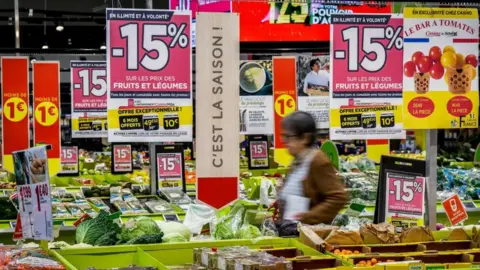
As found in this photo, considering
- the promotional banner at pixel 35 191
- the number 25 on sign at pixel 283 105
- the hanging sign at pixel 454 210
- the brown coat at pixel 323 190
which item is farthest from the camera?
the number 25 on sign at pixel 283 105

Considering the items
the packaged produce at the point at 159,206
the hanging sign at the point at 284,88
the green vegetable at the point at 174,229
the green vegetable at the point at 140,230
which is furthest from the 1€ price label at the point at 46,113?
the green vegetable at the point at 140,230

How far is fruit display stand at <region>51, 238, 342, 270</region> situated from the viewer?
445 centimetres

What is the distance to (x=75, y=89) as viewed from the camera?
1225 cm

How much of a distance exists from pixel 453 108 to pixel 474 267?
229 cm

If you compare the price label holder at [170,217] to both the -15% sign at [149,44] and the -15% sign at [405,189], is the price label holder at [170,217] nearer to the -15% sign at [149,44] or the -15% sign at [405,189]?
the -15% sign at [149,44]

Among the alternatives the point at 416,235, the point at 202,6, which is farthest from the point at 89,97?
the point at 416,235

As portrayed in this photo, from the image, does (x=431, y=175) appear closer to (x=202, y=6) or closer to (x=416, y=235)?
(x=416, y=235)

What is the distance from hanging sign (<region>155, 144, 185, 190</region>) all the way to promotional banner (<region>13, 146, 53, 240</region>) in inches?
188

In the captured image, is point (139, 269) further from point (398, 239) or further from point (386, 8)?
point (386, 8)

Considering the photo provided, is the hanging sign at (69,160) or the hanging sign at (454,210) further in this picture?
the hanging sign at (69,160)

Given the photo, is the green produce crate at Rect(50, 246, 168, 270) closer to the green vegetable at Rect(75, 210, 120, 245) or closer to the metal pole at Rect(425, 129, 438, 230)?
the green vegetable at Rect(75, 210, 120, 245)

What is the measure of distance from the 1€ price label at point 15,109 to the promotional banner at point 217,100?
5188 millimetres

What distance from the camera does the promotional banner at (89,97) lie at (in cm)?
1194

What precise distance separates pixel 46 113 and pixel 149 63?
4.11 m
